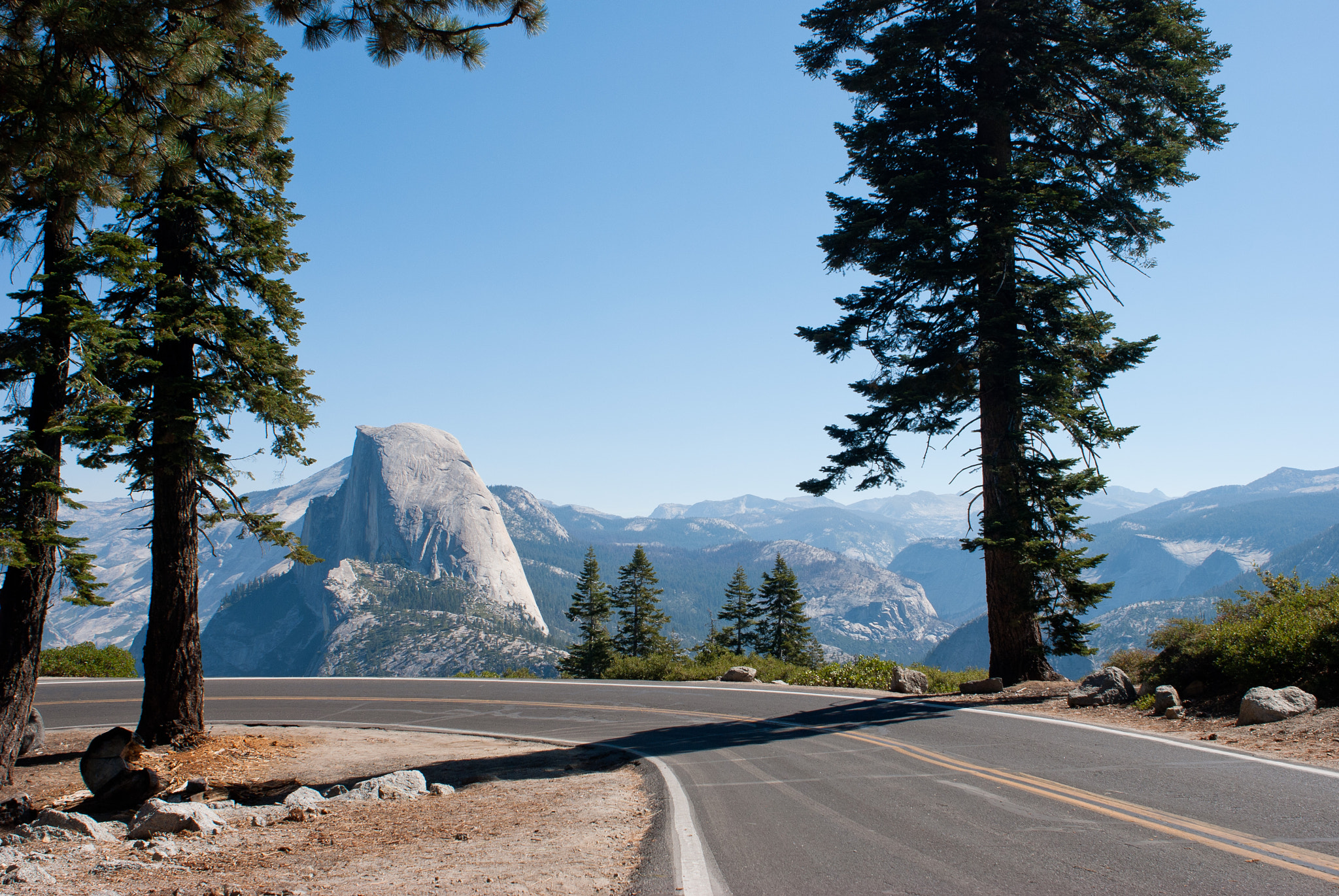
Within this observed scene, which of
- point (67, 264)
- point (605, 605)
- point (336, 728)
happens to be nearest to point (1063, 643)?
point (336, 728)

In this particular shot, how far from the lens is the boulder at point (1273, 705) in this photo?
7.61 meters

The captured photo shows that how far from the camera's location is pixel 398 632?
18912 cm

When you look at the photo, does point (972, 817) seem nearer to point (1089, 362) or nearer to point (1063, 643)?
point (1063, 643)

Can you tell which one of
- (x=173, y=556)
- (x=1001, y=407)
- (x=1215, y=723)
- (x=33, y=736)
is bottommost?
(x=33, y=736)

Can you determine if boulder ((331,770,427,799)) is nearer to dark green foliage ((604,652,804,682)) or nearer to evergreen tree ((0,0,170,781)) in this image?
evergreen tree ((0,0,170,781))

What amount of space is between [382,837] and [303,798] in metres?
2.13

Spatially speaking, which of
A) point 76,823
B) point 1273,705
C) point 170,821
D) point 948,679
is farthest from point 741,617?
point 76,823

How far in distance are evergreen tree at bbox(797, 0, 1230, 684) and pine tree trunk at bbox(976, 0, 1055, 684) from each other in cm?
4

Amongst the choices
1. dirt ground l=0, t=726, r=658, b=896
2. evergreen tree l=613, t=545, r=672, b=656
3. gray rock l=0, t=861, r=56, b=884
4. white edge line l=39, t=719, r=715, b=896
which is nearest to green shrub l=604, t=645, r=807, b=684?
white edge line l=39, t=719, r=715, b=896

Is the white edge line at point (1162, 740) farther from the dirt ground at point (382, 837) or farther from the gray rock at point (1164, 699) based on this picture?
the dirt ground at point (382, 837)

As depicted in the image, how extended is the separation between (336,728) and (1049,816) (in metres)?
13.4

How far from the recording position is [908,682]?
46.3 feet

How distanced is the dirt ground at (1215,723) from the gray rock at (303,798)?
944 centimetres

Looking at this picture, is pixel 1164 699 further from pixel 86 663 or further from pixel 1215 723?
pixel 86 663
